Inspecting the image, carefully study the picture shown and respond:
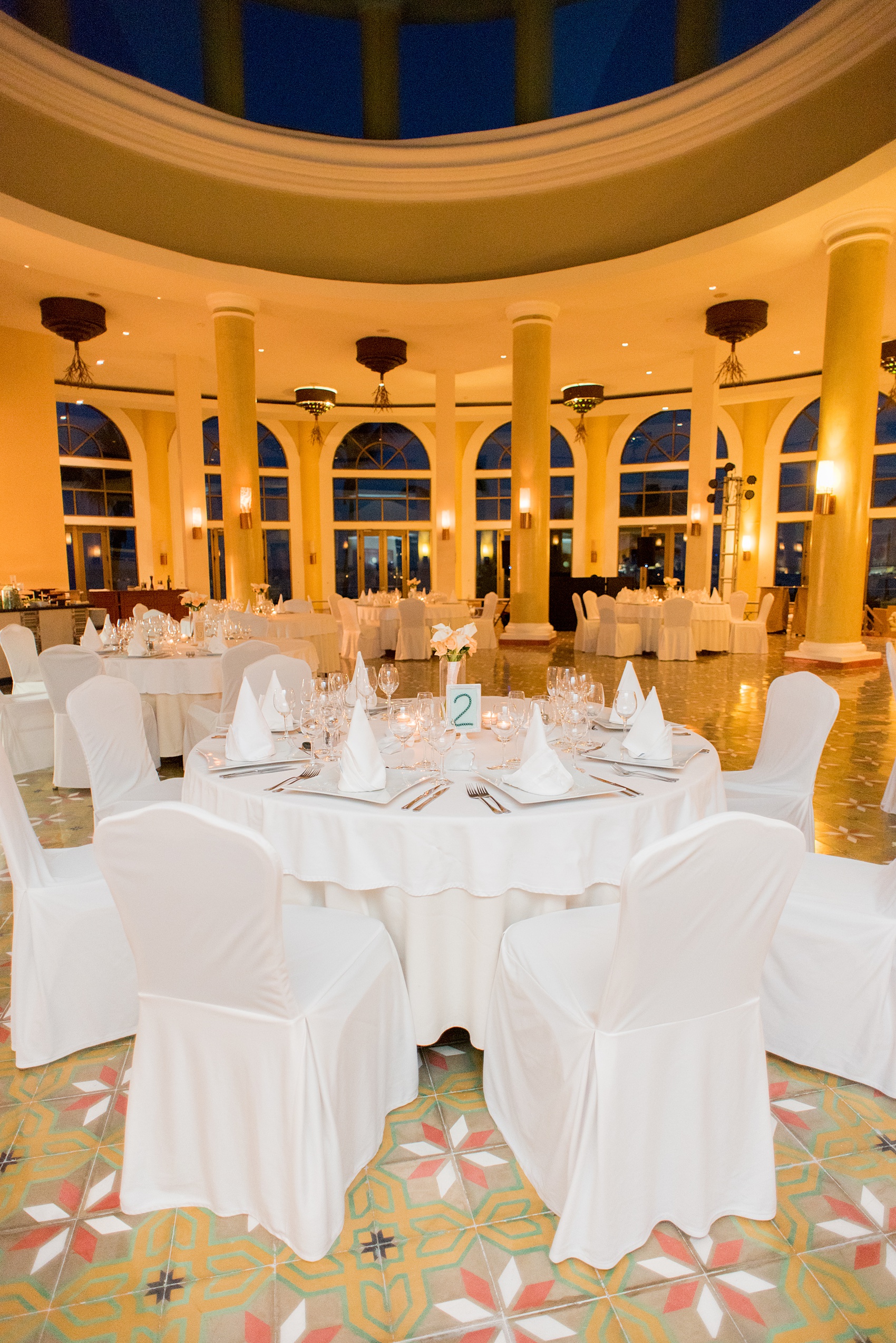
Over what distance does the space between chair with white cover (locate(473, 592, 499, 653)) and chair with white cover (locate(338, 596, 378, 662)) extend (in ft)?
5.75

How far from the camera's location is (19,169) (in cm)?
836

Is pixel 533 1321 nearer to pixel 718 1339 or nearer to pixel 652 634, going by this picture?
pixel 718 1339

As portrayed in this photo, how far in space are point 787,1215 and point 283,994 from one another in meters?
1.35

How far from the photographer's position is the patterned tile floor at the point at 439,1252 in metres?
1.59

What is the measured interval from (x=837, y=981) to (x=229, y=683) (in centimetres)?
387

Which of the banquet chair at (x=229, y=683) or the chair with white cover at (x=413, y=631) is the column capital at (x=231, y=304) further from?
the banquet chair at (x=229, y=683)

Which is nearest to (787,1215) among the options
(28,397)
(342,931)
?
(342,931)

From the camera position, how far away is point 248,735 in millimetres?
2699

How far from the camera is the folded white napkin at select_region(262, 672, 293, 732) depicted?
309 centimetres

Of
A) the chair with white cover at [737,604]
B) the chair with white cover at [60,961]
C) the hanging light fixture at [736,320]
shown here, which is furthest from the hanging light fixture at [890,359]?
the chair with white cover at [60,961]

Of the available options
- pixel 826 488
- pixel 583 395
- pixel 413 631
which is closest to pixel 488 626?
pixel 413 631

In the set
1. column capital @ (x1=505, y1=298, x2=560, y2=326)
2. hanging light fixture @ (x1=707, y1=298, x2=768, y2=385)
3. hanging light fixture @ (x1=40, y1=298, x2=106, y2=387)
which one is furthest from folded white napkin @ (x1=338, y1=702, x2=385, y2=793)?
hanging light fixture @ (x1=707, y1=298, x2=768, y2=385)

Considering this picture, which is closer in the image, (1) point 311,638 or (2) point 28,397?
Result: (1) point 311,638

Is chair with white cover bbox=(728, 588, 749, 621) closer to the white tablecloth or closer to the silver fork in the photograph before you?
the white tablecloth
